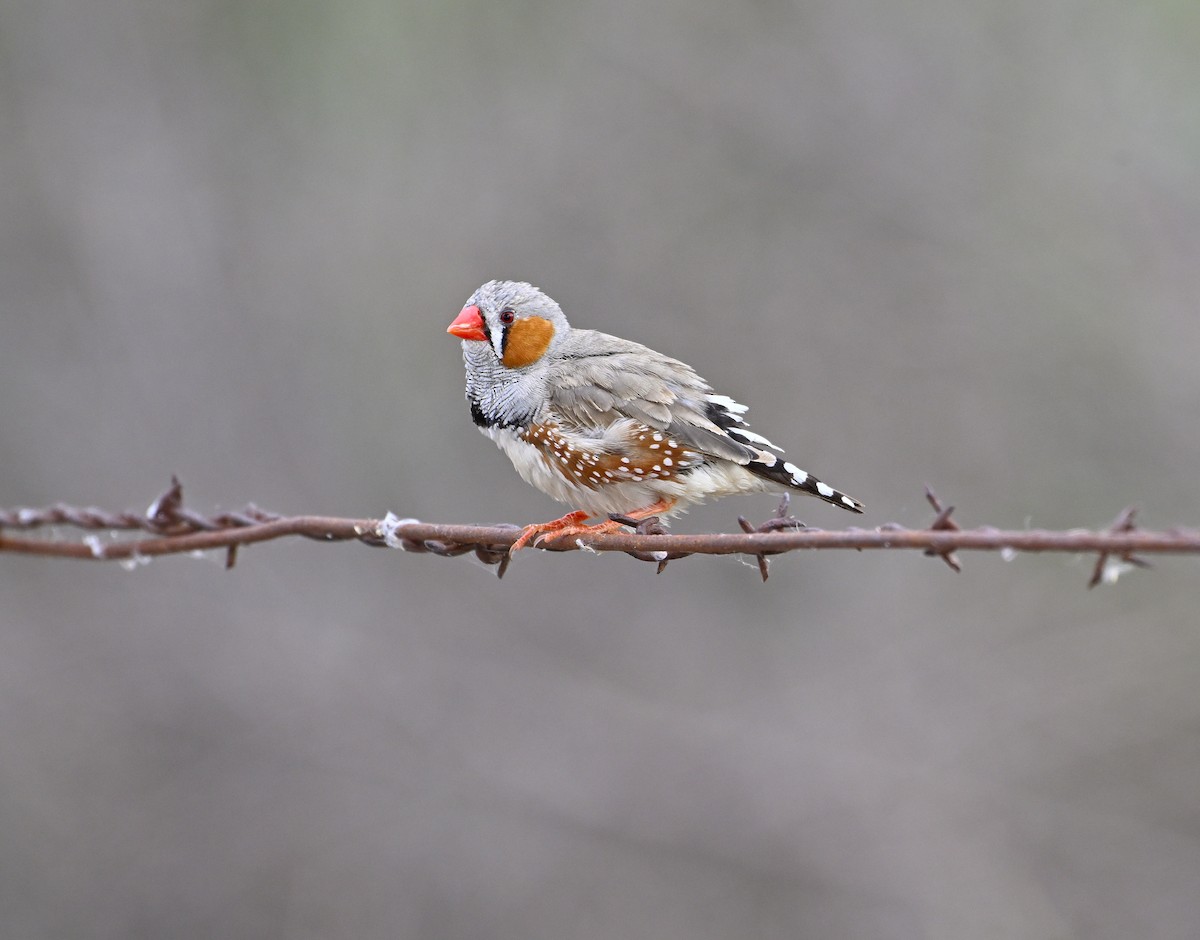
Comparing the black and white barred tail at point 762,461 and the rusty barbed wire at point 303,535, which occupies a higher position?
the black and white barred tail at point 762,461

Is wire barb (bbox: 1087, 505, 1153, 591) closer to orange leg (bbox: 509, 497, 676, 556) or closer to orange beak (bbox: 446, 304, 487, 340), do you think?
orange leg (bbox: 509, 497, 676, 556)

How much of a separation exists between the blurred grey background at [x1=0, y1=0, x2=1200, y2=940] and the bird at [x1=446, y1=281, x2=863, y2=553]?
180 inches

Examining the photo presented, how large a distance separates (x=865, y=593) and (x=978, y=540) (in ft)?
23.3

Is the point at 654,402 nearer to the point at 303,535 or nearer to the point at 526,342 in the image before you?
the point at 526,342

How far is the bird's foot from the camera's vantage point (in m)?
3.33

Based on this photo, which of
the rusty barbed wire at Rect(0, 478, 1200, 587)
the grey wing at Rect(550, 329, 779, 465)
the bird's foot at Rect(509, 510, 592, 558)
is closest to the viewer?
the rusty barbed wire at Rect(0, 478, 1200, 587)

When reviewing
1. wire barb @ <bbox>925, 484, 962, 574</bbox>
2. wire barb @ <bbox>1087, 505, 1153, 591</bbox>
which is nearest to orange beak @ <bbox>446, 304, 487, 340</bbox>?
wire barb @ <bbox>925, 484, 962, 574</bbox>

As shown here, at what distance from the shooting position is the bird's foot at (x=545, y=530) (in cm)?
333

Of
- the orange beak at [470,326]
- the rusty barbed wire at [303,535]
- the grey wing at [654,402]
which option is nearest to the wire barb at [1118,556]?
the rusty barbed wire at [303,535]

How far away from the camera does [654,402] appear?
410 centimetres

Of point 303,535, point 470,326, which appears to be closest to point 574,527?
point 303,535

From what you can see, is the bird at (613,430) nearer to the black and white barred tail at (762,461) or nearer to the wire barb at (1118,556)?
the black and white barred tail at (762,461)

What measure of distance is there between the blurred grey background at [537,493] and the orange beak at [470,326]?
443 centimetres

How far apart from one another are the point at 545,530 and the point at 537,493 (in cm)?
627
